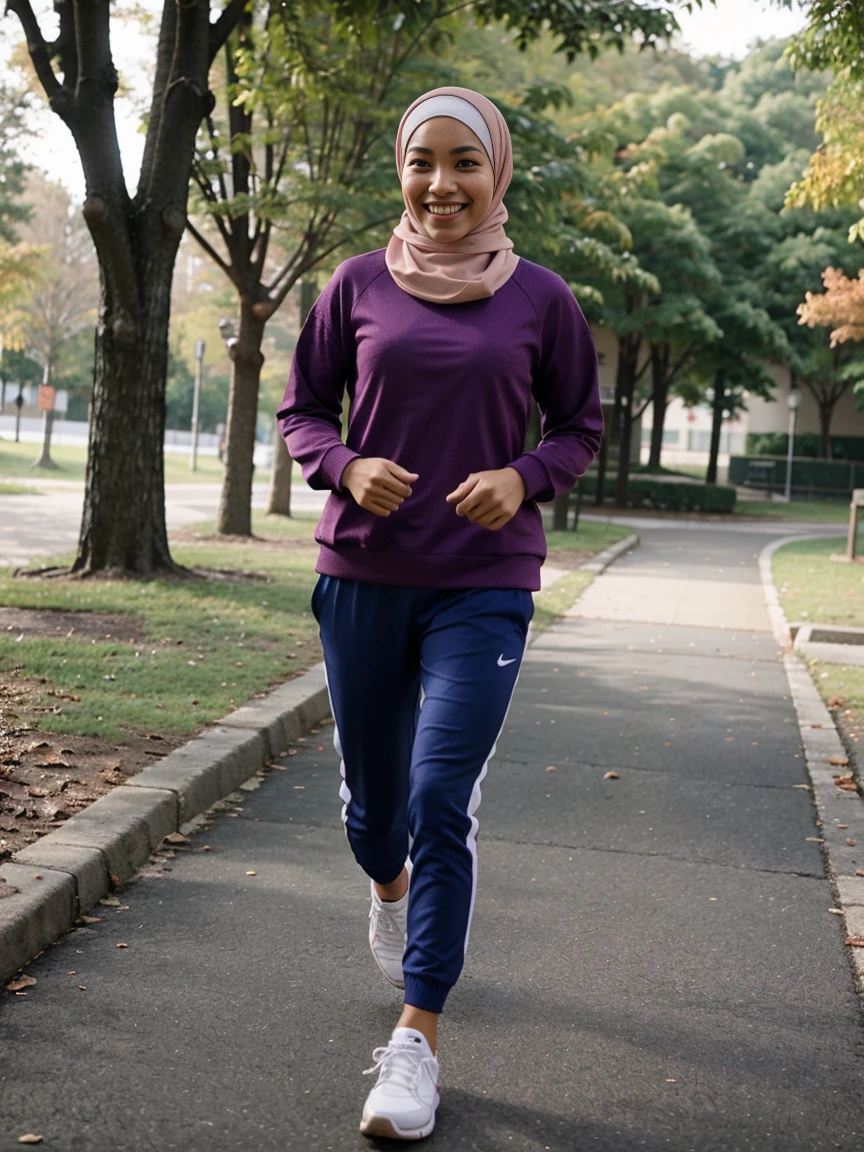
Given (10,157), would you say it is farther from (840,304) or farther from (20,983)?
(20,983)

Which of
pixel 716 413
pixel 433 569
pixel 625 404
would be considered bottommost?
pixel 433 569

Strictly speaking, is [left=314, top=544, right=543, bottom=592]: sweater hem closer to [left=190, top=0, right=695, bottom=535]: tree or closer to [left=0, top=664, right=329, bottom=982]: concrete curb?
[left=0, top=664, right=329, bottom=982]: concrete curb

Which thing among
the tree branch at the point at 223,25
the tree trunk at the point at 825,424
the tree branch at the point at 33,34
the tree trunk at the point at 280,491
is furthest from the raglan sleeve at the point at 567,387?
the tree trunk at the point at 825,424

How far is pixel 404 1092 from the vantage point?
114 inches

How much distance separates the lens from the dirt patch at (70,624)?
8.73m

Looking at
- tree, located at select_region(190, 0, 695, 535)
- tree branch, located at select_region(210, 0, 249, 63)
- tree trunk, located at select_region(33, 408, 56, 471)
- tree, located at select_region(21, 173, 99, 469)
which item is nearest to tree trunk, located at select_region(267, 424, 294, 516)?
tree, located at select_region(190, 0, 695, 535)

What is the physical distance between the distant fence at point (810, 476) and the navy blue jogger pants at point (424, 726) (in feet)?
143

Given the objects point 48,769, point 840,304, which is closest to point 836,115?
point 48,769

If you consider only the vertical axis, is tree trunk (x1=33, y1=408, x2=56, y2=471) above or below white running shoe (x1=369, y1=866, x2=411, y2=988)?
above

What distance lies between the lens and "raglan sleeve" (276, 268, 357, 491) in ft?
11.0

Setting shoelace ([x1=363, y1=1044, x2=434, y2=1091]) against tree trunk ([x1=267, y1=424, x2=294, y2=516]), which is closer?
shoelace ([x1=363, y1=1044, x2=434, y2=1091])

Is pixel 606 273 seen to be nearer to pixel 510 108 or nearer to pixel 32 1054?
pixel 510 108

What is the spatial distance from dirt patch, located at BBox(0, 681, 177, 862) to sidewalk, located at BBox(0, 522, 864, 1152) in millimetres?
399

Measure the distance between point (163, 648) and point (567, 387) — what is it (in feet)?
18.1
